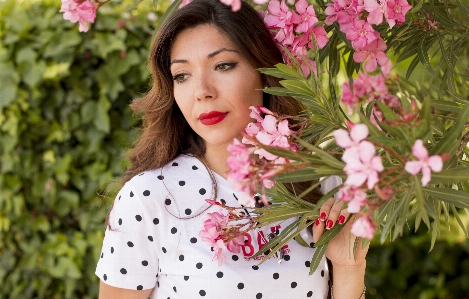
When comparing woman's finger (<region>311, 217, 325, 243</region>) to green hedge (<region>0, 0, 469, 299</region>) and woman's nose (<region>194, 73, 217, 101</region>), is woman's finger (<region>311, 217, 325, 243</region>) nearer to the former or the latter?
woman's nose (<region>194, 73, 217, 101</region>)

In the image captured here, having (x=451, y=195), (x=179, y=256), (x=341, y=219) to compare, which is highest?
(x=451, y=195)

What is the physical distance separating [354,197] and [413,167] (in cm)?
9

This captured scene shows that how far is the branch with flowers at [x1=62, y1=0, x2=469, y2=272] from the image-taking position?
0.96 metres

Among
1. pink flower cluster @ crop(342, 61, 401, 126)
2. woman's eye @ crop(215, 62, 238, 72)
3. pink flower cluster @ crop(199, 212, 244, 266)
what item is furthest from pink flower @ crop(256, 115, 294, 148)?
pink flower cluster @ crop(342, 61, 401, 126)

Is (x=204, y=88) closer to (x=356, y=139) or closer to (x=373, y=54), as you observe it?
(x=373, y=54)

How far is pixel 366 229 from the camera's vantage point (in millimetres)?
966

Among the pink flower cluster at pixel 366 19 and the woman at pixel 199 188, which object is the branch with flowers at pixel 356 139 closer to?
the pink flower cluster at pixel 366 19

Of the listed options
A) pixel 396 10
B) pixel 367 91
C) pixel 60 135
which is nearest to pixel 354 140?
pixel 396 10

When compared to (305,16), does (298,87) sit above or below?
below

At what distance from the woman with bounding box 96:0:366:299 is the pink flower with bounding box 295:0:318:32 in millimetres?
265

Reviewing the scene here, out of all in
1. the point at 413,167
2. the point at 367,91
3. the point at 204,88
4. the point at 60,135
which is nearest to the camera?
the point at 413,167

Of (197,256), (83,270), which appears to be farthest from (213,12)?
(83,270)

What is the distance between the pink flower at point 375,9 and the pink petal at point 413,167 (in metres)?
0.50

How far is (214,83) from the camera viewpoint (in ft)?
5.43
